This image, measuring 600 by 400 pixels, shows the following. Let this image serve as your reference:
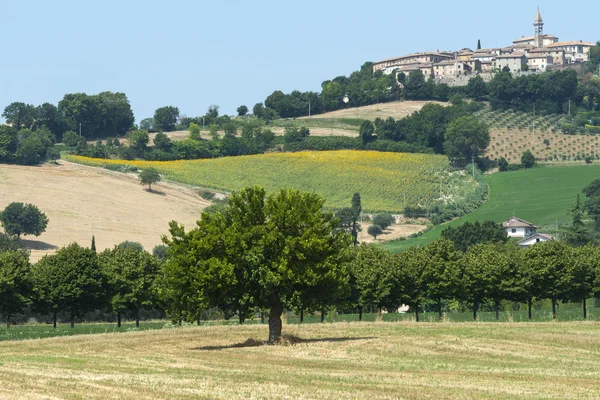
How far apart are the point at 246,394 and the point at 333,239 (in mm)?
26703

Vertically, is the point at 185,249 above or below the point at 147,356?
above

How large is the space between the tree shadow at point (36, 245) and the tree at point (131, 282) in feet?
235

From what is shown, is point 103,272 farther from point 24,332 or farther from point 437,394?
point 437,394

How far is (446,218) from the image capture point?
196 metres

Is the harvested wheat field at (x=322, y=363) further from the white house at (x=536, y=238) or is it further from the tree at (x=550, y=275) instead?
the white house at (x=536, y=238)

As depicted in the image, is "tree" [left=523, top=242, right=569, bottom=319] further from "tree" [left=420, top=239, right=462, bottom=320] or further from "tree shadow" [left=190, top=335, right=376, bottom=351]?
"tree shadow" [left=190, top=335, right=376, bottom=351]

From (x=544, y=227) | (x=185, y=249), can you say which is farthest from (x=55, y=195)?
(x=185, y=249)

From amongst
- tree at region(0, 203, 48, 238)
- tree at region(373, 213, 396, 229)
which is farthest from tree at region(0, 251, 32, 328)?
tree at region(373, 213, 396, 229)

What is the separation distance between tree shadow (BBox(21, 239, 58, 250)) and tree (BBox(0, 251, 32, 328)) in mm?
73551

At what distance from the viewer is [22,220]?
16912cm

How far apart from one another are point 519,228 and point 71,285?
353ft

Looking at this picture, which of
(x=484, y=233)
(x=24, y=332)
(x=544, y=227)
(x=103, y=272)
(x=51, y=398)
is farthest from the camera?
(x=544, y=227)

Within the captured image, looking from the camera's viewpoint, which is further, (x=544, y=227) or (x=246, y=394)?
(x=544, y=227)

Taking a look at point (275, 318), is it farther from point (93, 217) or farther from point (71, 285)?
point (93, 217)
